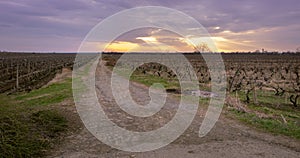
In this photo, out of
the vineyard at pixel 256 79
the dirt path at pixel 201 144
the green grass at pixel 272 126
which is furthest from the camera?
the vineyard at pixel 256 79

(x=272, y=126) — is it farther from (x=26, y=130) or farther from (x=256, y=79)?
(x=256, y=79)

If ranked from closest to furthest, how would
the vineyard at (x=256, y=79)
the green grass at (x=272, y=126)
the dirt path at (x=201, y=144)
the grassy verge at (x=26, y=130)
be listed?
the grassy verge at (x=26, y=130) < the dirt path at (x=201, y=144) < the green grass at (x=272, y=126) < the vineyard at (x=256, y=79)

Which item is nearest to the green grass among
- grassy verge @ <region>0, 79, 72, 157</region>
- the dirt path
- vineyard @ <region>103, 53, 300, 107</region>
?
the dirt path

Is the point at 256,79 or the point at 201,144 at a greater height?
the point at 256,79

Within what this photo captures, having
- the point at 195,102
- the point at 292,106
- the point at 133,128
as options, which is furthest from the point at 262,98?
the point at 133,128

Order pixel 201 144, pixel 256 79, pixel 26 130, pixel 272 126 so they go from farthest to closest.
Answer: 1. pixel 256 79
2. pixel 272 126
3. pixel 201 144
4. pixel 26 130

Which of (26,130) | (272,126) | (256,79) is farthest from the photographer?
(256,79)

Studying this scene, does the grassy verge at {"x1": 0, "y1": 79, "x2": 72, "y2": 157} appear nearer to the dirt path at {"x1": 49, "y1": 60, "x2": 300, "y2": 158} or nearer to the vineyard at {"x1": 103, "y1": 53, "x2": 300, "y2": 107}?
the dirt path at {"x1": 49, "y1": 60, "x2": 300, "y2": 158}

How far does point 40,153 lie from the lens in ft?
21.9

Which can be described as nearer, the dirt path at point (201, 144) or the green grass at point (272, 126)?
the dirt path at point (201, 144)

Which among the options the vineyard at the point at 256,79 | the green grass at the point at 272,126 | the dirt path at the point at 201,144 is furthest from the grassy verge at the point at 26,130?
the vineyard at the point at 256,79

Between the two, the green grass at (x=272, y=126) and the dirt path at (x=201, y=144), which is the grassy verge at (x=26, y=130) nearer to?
the dirt path at (x=201, y=144)

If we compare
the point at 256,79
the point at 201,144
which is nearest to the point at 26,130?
the point at 201,144

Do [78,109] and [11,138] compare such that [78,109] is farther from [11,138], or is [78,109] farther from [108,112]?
[11,138]
